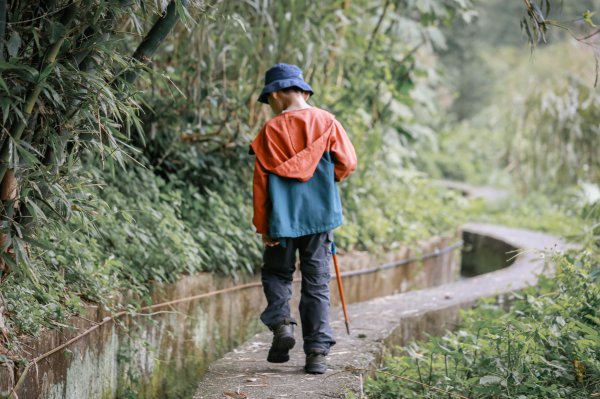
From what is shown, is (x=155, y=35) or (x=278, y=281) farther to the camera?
(x=278, y=281)

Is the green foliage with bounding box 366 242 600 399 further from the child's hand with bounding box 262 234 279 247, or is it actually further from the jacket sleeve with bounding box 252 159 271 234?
the jacket sleeve with bounding box 252 159 271 234

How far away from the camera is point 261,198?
11.8ft

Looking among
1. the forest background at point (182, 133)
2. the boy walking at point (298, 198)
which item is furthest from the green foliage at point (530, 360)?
the forest background at point (182, 133)

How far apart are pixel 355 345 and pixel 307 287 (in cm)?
81

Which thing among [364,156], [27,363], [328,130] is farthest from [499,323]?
[364,156]

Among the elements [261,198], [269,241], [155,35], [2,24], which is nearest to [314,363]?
[269,241]

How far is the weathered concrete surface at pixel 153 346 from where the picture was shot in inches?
129

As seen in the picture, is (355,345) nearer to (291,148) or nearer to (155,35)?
(291,148)

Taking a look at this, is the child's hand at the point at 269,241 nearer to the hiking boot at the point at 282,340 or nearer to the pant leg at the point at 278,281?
the pant leg at the point at 278,281

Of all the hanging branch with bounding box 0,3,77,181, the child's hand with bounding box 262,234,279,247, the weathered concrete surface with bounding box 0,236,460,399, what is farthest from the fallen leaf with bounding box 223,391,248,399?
the hanging branch with bounding box 0,3,77,181

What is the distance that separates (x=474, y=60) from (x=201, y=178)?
58.6ft

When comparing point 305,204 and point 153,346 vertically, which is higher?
point 305,204

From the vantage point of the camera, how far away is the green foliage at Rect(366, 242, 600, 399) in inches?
126

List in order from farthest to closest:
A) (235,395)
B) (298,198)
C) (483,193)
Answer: (483,193), (298,198), (235,395)
